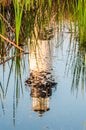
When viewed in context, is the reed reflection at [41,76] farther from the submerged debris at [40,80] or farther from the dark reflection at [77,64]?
the dark reflection at [77,64]

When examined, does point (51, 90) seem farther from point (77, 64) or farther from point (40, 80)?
point (77, 64)

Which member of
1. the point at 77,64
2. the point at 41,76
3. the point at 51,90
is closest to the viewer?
the point at 51,90

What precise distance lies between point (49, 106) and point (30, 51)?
1.91 metres

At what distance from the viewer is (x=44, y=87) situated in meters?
4.77

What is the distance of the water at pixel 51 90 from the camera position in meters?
3.88

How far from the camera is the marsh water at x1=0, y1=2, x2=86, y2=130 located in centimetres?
391

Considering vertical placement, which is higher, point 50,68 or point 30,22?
point 30,22

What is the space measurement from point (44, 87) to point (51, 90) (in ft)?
0.64

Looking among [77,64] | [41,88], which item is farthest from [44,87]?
[77,64]

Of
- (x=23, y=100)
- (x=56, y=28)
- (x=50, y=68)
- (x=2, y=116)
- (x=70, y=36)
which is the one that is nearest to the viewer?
(x=2, y=116)

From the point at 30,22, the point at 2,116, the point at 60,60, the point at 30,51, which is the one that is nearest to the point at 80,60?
the point at 60,60

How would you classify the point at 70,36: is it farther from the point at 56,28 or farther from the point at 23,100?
the point at 23,100

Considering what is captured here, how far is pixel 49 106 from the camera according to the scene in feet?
14.0

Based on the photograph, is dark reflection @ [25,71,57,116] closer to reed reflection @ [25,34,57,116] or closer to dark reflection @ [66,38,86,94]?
reed reflection @ [25,34,57,116]
